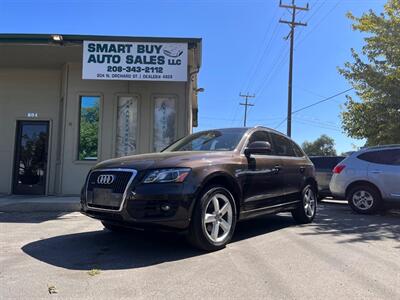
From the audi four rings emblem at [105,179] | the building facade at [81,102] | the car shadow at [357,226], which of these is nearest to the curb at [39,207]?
the building facade at [81,102]

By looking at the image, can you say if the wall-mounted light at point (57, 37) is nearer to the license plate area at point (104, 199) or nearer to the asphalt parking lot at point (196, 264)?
the asphalt parking lot at point (196, 264)

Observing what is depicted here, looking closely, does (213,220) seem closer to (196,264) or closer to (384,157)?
(196,264)

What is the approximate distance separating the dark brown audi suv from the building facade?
4.50 meters

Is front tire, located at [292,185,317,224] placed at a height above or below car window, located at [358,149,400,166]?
below

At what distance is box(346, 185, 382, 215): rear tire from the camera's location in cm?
1030

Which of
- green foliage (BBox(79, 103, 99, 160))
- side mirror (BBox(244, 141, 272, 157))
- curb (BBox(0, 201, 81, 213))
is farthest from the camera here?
green foliage (BBox(79, 103, 99, 160))

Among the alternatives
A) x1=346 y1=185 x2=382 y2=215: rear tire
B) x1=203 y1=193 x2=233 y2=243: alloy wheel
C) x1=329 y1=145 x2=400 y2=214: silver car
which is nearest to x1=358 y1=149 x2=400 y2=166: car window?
x1=329 y1=145 x2=400 y2=214: silver car

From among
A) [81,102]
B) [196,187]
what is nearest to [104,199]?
[196,187]

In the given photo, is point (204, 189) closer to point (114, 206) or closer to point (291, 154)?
point (114, 206)

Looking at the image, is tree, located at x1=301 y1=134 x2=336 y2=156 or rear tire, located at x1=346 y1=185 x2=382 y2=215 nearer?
rear tire, located at x1=346 y1=185 x2=382 y2=215

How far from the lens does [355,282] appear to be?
4621 millimetres

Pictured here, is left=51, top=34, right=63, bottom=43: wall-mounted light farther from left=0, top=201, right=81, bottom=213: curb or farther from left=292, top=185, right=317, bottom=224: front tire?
left=292, top=185, right=317, bottom=224: front tire

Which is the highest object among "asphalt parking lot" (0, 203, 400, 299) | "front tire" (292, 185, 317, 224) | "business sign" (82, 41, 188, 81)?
"business sign" (82, 41, 188, 81)

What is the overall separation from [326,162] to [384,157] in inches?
161
